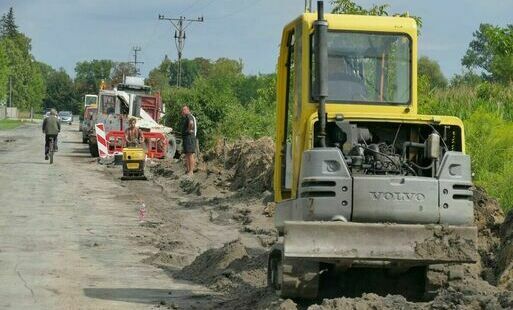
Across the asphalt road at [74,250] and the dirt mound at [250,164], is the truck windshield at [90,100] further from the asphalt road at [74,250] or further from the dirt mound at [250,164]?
the asphalt road at [74,250]

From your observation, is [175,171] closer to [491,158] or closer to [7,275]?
[491,158]

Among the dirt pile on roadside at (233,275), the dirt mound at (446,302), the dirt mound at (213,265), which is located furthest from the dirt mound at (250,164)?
the dirt mound at (446,302)

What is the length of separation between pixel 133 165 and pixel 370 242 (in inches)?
822

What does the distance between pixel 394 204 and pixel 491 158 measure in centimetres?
948

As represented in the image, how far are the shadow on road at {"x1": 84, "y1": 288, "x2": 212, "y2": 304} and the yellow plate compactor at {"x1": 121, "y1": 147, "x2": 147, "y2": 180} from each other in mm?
17300

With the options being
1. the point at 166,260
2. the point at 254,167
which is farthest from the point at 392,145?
the point at 254,167

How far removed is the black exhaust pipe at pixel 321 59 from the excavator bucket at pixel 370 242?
115 centimetres

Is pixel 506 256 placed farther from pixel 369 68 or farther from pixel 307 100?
pixel 307 100

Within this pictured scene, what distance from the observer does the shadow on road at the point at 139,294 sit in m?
11.7

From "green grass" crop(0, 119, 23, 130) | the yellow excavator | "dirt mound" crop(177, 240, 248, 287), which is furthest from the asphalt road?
"green grass" crop(0, 119, 23, 130)

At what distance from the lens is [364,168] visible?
32.9 ft

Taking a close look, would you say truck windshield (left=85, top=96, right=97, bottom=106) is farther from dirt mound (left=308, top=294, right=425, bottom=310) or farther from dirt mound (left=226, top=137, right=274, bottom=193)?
dirt mound (left=308, top=294, right=425, bottom=310)

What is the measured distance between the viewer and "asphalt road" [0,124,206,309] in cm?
1173

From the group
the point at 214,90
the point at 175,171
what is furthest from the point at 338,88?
the point at 214,90
